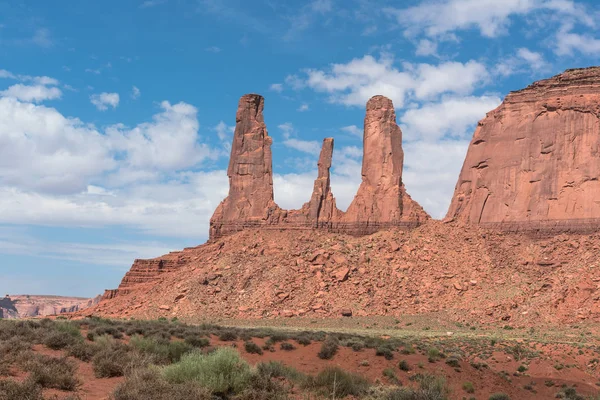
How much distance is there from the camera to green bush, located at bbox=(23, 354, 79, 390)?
14992 mm

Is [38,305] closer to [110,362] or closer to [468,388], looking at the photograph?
[468,388]

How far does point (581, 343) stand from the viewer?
3850cm

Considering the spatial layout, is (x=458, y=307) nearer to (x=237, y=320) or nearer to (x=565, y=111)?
(x=237, y=320)

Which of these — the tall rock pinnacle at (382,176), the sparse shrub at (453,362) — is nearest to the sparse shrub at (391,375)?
the sparse shrub at (453,362)

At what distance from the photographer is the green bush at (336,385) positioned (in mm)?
17703

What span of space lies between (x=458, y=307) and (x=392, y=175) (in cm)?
2202

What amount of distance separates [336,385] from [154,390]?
602cm

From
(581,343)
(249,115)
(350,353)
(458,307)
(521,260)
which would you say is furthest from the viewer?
(249,115)

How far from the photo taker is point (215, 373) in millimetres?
16125

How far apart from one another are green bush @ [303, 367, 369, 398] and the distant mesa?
53.3 meters

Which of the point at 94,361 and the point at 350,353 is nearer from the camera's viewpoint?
the point at 94,361

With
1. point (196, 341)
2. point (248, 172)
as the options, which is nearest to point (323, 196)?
point (248, 172)

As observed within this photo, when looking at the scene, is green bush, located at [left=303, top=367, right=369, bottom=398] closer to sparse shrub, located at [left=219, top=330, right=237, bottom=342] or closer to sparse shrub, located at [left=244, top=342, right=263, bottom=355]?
sparse shrub, located at [left=244, top=342, right=263, bottom=355]

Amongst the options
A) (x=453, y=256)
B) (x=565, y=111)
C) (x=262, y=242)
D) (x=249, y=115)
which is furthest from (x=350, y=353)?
(x=249, y=115)
